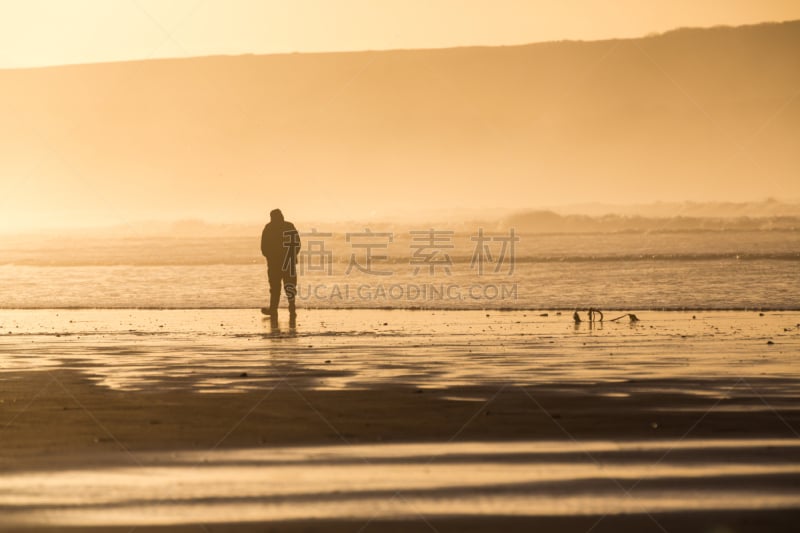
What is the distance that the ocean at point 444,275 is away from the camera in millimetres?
29922

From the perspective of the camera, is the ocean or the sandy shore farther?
the ocean

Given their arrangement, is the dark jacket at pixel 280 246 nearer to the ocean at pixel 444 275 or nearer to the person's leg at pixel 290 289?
the person's leg at pixel 290 289

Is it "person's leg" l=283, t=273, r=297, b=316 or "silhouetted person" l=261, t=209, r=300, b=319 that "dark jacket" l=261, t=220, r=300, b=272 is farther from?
"person's leg" l=283, t=273, r=297, b=316

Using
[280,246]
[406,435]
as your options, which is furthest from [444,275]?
[406,435]

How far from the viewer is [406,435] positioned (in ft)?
35.6

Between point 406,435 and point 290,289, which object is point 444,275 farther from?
point 406,435

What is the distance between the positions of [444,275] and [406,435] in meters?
29.4

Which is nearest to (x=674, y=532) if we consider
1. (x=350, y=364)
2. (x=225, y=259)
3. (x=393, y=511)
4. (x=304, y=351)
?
(x=393, y=511)

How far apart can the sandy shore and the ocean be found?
32.5 ft

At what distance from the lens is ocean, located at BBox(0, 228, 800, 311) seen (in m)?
29.9

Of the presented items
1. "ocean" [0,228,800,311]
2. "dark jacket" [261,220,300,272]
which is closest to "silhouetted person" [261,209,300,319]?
"dark jacket" [261,220,300,272]

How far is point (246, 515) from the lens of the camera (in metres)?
8.00

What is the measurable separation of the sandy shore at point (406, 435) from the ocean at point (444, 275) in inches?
390

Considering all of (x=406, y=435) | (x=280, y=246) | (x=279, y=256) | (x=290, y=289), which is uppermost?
(x=280, y=246)
